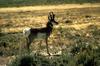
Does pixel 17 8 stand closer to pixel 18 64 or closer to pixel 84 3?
pixel 84 3

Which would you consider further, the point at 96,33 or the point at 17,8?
the point at 17,8

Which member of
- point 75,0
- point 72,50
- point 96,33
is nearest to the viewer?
point 72,50

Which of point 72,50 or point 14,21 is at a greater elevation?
point 72,50

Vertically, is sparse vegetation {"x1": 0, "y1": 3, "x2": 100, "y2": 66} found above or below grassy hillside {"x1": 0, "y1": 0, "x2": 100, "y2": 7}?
above

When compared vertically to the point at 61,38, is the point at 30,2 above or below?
below

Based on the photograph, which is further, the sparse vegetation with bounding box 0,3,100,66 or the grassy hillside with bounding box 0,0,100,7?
the grassy hillside with bounding box 0,0,100,7

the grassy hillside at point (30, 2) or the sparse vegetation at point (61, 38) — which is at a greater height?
the sparse vegetation at point (61, 38)

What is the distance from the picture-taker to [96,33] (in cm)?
2275

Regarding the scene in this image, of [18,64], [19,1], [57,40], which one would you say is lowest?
[19,1]

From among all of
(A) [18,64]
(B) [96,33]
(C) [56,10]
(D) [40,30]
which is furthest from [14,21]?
(A) [18,64]

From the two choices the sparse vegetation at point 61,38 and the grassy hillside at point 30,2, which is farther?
the grassy hillside at point 30,2

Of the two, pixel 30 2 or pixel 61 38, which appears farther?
pixel 30 2

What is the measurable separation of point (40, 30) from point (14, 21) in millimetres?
11478

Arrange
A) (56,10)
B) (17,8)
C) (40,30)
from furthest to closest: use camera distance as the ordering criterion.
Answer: (17,8) → (56,10) → (40,30)
